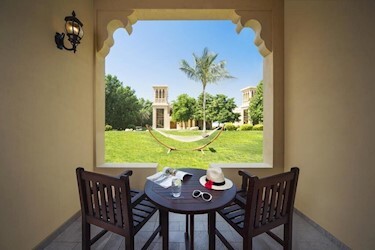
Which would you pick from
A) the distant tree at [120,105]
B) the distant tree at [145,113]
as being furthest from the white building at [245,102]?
the distant tree at [120,105]

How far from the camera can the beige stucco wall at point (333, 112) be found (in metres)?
1.02

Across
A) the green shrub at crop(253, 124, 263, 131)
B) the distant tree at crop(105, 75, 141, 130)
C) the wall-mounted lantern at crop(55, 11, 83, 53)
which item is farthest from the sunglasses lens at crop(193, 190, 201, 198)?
the distant tree at crop(105, 75, 141, 130)

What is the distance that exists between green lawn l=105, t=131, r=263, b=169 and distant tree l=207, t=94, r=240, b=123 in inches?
82.5

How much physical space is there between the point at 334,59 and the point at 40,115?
7.53 ft

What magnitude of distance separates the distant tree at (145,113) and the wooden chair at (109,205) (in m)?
5.92

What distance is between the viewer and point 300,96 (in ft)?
5.14

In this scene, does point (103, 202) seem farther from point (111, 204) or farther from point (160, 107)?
point (160, 107)

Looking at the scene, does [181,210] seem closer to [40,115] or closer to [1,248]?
[1,248]

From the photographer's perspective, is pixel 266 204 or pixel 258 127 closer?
pixel 266 204

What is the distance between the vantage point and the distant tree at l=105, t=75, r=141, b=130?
6.29 m

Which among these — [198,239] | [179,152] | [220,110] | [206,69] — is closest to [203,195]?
[198,239]

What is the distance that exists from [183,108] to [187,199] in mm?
6198

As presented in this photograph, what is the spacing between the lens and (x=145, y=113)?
23.1ft

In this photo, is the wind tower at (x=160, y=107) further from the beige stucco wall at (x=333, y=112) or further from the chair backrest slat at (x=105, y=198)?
the chair backrest slat at (x=105, y=198)
